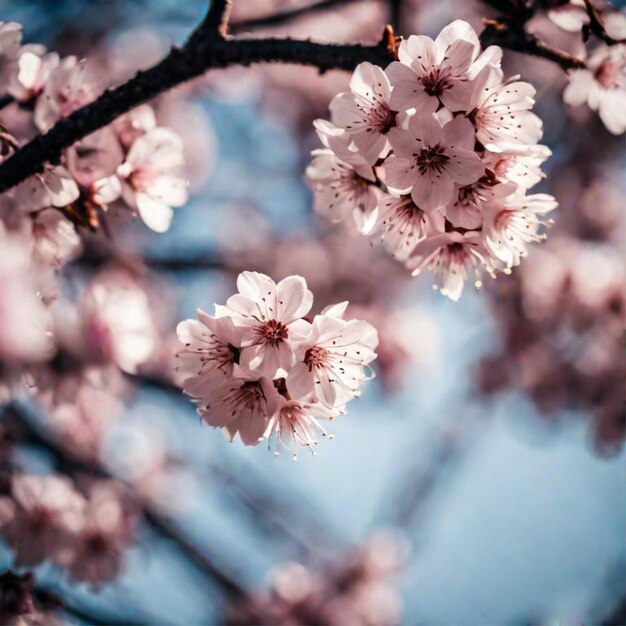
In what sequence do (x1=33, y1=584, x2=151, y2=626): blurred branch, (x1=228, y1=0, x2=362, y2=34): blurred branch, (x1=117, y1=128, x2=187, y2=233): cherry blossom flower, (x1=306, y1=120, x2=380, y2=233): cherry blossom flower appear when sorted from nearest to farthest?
(x1=306, y1=120, x2=380, y2=233): cherry blossom flower → (x1=117, y1=128, x2=187, y2=233): cherry blossom flower → (x1=33, y1=584, x2=151, y2=626): blurred branch → (x1=228, y1=0, x2=362, y2=34): blurred branch

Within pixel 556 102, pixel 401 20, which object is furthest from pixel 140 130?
pixel 556 102

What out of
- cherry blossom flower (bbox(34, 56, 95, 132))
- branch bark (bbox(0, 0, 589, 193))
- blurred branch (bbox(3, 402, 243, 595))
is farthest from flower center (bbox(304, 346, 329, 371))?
blurred branch (bbox(3, 402, 243, 595))

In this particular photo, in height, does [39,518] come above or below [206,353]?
below

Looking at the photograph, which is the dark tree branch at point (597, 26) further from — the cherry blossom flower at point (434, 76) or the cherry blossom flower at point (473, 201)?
the cherry blossom flower at point (473, 201)

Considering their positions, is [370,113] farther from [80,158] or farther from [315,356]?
[80,158]

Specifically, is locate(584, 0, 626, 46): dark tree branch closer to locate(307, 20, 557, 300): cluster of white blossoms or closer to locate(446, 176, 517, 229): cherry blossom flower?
locate(307, 20, 557, 300): cluster of white blossoms

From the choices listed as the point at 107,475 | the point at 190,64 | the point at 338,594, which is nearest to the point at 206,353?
the point at 190,64
